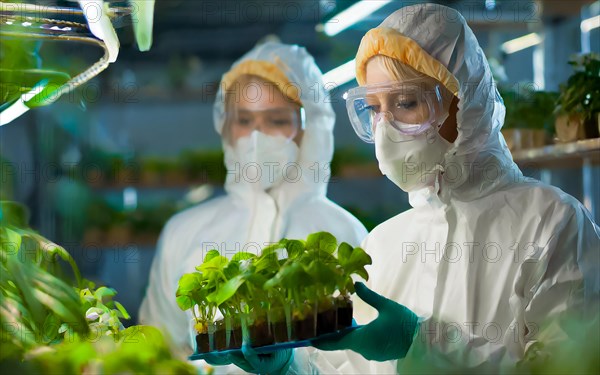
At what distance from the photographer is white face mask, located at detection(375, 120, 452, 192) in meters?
1.81

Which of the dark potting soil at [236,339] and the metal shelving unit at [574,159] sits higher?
the metal shelving unit at [574,159]

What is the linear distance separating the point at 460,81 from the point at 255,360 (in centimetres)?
80

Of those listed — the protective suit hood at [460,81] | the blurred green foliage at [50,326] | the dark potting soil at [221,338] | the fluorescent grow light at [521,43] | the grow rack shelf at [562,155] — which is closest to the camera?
the blurred green foliage at [50,326]

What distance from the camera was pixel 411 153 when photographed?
1.81 m

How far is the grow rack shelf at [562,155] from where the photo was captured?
2.38 m

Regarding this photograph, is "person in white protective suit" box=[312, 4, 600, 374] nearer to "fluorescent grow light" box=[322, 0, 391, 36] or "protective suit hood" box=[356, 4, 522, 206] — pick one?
"protective suit hood" box=[356, 4, 522, 206]

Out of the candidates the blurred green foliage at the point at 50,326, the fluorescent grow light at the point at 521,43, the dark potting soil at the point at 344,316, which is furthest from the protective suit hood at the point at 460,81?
the fluorescent grow light at the point at 521,43

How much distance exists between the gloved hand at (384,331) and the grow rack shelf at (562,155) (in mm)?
1014

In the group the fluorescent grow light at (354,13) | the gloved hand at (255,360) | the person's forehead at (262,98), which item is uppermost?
the fluorescent grow light at (354,13)

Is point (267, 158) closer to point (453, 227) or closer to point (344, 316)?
point (453, 227)

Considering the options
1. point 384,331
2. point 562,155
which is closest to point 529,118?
point 562,155

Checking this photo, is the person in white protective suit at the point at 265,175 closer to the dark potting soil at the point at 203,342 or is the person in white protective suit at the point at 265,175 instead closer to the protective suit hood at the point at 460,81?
the protective suit hood at the point at 460,81

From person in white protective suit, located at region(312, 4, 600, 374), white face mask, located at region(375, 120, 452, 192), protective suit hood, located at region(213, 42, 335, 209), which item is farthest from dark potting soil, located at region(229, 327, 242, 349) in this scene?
protective suit hood, located at region(213, 42, 335, 209)

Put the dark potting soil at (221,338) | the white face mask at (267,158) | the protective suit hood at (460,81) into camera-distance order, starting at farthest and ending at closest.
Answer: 1. the white face mask at (267,158)
2. the protective suit hood at (460,81)
3. the dark potting soil at (221,338)
